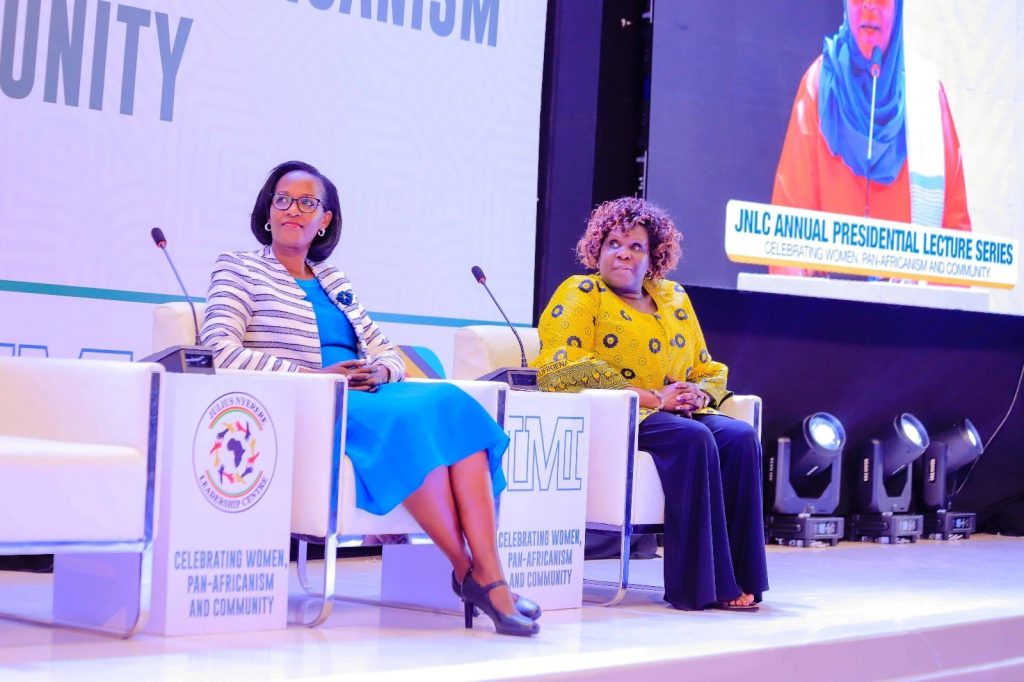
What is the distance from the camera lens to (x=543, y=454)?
3.82 m

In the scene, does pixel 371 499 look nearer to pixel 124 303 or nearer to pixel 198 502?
pixel 198 502

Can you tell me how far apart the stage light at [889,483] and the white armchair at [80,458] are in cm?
394

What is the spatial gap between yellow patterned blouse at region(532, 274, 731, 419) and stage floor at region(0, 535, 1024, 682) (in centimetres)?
63

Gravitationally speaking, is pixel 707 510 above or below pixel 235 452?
below

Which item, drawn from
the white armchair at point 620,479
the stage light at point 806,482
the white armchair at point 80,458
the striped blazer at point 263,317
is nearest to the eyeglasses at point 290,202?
the striped blazer at point 263,317

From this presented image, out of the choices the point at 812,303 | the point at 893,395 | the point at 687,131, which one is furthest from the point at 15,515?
the point at 893,395

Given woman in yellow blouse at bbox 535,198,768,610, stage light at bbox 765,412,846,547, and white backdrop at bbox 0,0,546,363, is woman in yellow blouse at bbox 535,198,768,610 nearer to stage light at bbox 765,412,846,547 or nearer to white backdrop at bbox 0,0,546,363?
white backdrop at bbox 0,0,546,363

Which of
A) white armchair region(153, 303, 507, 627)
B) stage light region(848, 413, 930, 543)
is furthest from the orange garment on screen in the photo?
white armchair region(153, 303, 507, 627)

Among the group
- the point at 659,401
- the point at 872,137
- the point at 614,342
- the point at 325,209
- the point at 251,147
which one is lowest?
the point at 659,401

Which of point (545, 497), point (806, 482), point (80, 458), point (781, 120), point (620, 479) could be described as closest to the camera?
point (80, 458)

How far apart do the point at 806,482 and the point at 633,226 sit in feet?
7.32

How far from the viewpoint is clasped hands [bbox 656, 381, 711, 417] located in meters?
4.18

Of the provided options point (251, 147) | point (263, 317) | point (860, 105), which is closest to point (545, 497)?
point (263, 317)

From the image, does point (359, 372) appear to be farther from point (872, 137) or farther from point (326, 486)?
point (872, 137)
